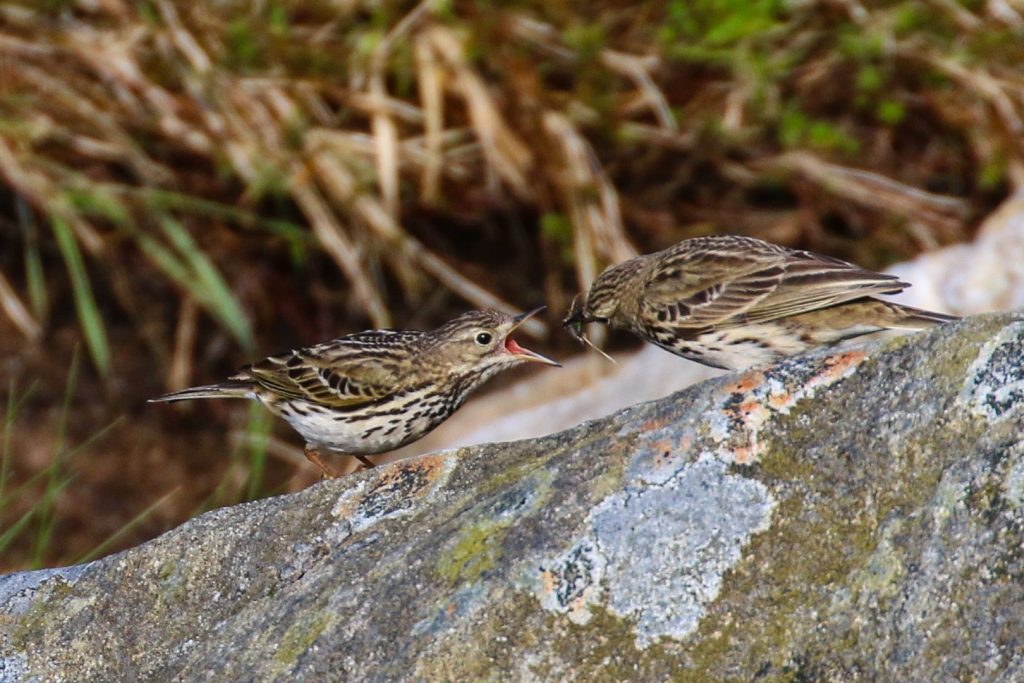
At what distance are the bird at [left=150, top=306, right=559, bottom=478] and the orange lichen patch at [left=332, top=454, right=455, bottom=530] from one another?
1.64m

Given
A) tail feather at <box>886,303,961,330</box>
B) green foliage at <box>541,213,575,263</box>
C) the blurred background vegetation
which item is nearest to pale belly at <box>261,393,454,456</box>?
tail feather at <box>886,303,961,330</box>

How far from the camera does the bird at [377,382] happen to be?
5.34 meters

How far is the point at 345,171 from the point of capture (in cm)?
829

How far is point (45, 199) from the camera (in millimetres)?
8125

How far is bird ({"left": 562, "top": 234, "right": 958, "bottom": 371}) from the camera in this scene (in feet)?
16.3

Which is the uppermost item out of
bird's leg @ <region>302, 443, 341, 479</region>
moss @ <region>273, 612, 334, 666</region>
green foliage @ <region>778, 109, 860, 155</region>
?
moss @ <region>273, 612, 334, 666</region>

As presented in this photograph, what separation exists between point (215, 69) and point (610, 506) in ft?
19.7

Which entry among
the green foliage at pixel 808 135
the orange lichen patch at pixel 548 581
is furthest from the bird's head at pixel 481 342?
the green foliage at pixel 808 135

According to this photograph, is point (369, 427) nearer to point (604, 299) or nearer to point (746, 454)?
point (604, 299)

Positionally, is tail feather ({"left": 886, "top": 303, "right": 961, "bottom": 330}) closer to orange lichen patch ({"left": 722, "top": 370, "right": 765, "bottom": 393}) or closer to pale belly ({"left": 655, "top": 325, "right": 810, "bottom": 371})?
pale belly ({"left": 655, "top": 325, "right": 810, "bottom": 371})

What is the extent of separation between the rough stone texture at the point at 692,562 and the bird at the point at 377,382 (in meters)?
1.90

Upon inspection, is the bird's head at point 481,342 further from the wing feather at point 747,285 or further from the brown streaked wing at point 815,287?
the brown streaked wing at point 815,287

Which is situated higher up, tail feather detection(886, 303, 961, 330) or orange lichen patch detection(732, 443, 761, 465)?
orange lichen patch detection(732, 443, 761, 465)

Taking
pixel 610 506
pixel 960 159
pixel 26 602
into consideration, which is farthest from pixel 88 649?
pixel 960 159
